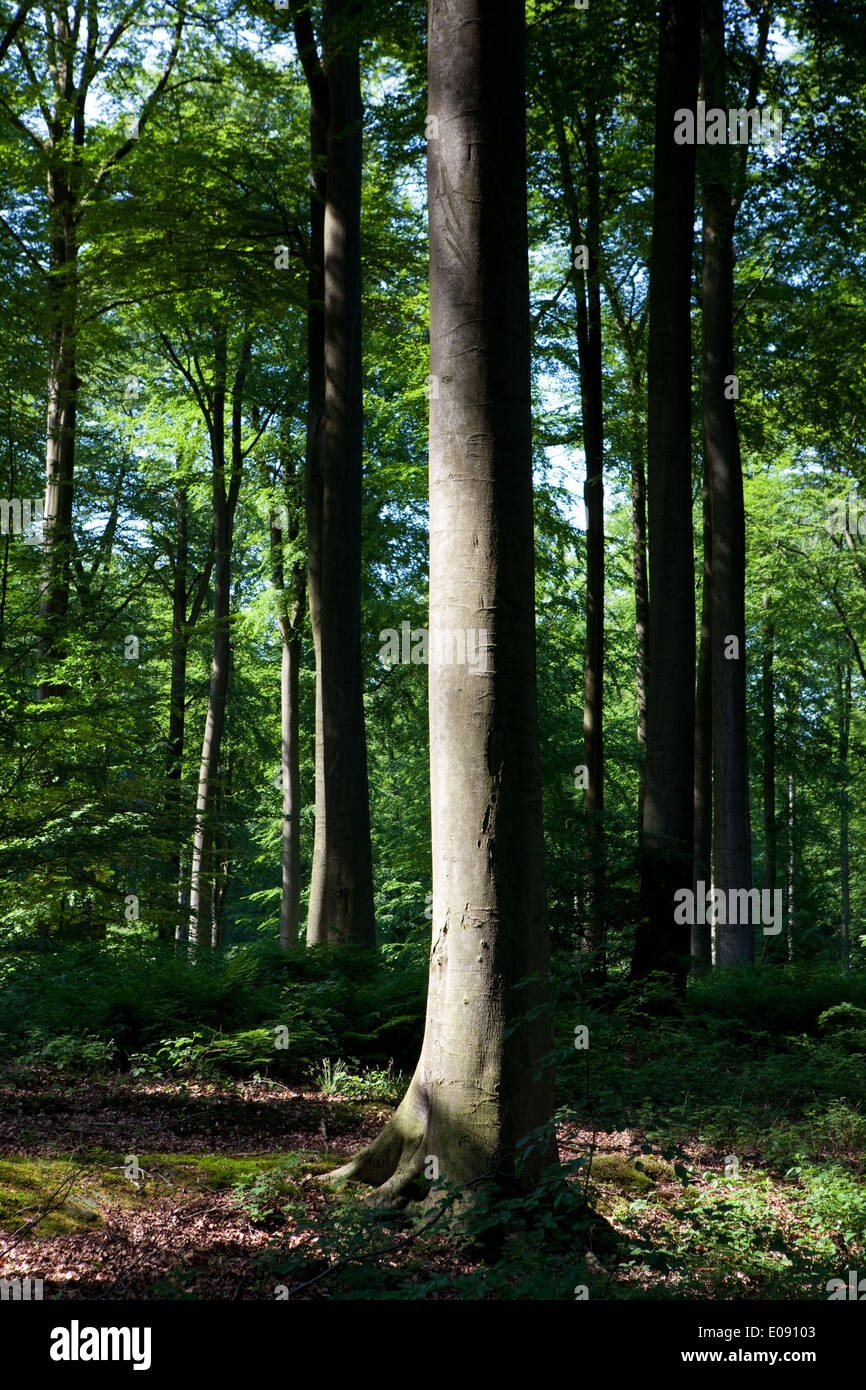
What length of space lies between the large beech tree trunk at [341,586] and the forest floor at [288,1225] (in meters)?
4.40

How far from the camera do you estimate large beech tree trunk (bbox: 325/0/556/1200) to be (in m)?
4.39

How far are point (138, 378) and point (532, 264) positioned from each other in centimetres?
892

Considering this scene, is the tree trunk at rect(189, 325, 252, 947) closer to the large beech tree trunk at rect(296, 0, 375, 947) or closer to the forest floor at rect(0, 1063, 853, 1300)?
the large beech tree trunk at rect(296, 0, 375, 947)

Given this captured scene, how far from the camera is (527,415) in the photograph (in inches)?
188

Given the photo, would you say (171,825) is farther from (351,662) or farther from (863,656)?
(863,656)

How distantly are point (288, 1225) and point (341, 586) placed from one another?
729 centimetres

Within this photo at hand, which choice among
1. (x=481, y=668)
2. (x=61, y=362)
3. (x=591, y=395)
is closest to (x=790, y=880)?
(x=591, y=395)

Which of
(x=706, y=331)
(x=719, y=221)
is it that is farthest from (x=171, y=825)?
(x=719, y=221)

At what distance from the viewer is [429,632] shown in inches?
201

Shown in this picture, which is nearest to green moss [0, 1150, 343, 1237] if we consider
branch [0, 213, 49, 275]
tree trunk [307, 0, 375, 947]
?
tree trunk [307, 0, 375, 947]

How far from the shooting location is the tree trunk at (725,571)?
1202 centimetres

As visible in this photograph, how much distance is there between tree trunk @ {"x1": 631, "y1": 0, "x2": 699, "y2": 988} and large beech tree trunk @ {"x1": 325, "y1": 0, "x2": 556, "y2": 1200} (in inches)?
204

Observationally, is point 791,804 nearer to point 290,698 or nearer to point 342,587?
point 290,698
